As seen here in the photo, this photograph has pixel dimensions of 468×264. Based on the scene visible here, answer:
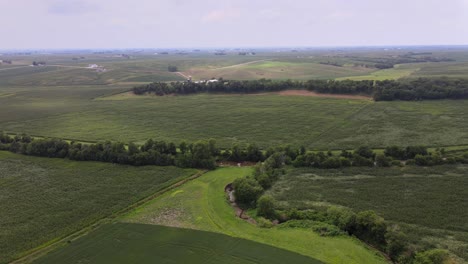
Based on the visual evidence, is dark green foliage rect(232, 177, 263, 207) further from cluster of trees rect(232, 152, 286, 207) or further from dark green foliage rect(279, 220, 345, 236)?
dark green foliage rect(279, 220, 345, 236)

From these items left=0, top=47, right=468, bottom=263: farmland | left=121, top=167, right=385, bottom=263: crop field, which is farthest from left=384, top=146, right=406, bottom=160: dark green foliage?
left=121, top=167, right=385, bottom=263: crop field

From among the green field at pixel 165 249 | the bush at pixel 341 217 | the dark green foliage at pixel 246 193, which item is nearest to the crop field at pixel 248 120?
the dark green foliage at pixel 246 193

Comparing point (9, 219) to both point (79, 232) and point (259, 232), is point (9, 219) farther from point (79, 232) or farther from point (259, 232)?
point (259, 232)

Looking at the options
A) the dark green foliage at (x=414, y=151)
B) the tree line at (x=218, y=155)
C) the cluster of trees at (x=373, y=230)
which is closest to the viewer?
the cluster of trees at (x=373, y=230)

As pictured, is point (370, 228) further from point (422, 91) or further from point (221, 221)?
point (422, 91)

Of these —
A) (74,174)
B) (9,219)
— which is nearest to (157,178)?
(74,174)

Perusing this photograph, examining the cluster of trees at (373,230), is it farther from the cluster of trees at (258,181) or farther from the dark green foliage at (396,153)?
the dark green foliage at (396,153)

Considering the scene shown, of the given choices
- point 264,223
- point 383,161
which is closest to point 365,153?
point 383,161
